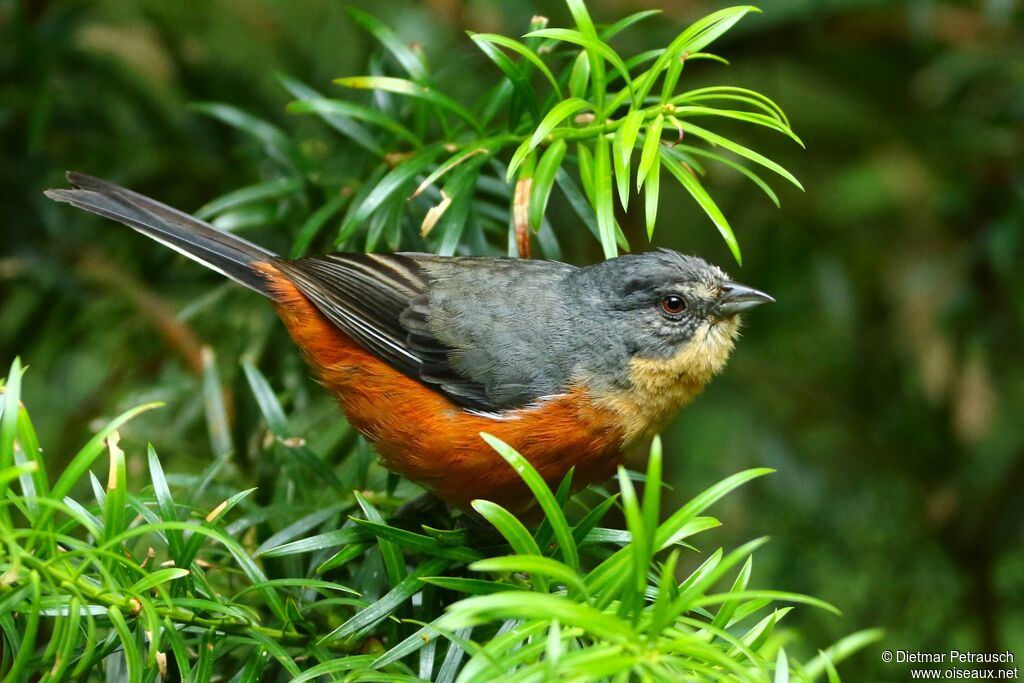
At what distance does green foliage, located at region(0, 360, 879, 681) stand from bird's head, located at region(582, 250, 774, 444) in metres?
0.80

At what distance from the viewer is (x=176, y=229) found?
10.9ft

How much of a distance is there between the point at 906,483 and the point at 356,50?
3083 millimetres

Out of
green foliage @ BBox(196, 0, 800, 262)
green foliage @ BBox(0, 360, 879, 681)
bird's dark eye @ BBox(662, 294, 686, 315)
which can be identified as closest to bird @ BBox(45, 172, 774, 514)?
bird's dark eye @ BBox(662, 294, 686, 315)

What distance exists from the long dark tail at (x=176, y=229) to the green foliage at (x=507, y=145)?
154mm

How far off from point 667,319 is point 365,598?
137 centimetres

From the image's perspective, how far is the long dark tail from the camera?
3.26m

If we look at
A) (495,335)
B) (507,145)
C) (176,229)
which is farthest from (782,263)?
(176,229)

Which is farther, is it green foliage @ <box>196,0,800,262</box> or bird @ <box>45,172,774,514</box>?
bird @ <box>45,172,774,514</box>

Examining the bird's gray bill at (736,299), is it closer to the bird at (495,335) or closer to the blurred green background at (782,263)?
the bird at (495,335)

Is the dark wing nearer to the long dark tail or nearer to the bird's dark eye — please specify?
the long dark tail

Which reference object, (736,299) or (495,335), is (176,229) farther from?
(736,299)

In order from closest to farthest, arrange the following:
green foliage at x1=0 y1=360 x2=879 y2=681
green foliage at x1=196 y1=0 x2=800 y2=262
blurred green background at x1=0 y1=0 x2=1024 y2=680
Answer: green foliage at x1=0 y1=360 x2=879 y2=681 → green foliage at x1=196 y1=0 x2=800 y2=262 → blurred green background at x1=0 y1=0 x2=1024 y2=680

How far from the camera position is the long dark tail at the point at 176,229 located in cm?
326

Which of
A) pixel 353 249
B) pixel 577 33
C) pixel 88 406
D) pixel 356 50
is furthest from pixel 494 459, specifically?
Answer: pixel 356 50
